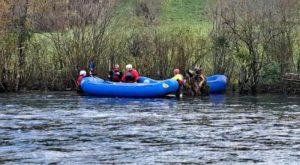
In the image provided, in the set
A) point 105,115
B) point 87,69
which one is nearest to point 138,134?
point 105,115

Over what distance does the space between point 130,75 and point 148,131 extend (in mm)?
11439


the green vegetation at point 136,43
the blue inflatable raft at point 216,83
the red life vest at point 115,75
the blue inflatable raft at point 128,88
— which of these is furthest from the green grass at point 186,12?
the blue inflatable raft at point 128,88

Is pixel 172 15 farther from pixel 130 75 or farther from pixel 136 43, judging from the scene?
pixel 130 75

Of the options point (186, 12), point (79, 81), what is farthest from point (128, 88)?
point (186, 12)

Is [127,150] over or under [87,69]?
under

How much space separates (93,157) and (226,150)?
3.06 meters

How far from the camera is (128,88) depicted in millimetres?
28438

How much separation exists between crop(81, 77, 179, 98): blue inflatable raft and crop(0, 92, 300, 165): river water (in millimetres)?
600

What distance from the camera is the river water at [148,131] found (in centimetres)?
1466

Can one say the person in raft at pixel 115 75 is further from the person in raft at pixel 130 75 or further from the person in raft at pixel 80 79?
the person in raft at pixel 80 79

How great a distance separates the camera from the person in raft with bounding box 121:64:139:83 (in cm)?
2966

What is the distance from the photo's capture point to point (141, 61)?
3228 cm

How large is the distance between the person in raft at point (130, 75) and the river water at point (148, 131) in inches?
86.7

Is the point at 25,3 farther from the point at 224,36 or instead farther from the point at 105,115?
the point at 105,115
